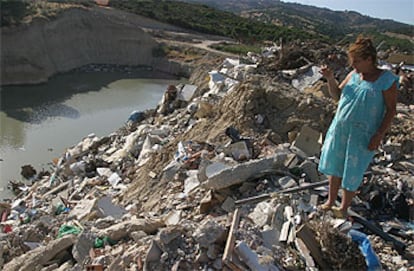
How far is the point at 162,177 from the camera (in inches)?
208

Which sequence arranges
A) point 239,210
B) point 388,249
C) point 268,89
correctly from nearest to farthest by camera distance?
point 388,249 → point 239,210 → point 268,89

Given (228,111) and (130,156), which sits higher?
(228,111)

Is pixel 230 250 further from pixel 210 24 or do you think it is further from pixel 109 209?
pixel 210 24

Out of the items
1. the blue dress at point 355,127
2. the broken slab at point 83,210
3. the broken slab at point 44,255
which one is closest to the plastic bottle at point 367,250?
the blue dress at point 355,127

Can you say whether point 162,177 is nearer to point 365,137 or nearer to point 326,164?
point 326,164

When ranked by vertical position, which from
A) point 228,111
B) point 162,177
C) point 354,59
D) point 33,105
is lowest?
point 33,105

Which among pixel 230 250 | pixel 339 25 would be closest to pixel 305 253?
pixel 230 250

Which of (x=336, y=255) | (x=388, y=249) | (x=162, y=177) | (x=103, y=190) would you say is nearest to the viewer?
(x=336, y=255)

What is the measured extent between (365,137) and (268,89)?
2.88 metres

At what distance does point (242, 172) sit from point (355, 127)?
4.11ft

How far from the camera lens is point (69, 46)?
968 inches

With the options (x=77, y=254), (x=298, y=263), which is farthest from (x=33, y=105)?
(x=298, y=263)

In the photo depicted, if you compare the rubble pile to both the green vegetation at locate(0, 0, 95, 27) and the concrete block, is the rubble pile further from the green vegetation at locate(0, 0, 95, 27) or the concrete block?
the green vegetation at locate(0, 0, 95, 27)

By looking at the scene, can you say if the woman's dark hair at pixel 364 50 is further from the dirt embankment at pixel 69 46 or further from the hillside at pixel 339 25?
the dirt embankment at pixel 69 46
